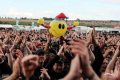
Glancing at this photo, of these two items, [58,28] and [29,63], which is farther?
[58,28]

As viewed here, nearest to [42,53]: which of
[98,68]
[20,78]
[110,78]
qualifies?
[20,78]

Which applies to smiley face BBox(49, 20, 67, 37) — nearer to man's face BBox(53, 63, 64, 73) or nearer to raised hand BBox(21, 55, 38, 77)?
man's face BBox(53, 63, 64, 73)

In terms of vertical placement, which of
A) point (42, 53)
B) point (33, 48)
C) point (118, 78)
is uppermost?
point (118, 78)

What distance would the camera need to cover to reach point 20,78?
2.44 meters

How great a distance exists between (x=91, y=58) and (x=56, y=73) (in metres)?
0.83

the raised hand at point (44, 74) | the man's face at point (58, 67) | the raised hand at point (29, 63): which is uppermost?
the raised hand at point (29, 63)

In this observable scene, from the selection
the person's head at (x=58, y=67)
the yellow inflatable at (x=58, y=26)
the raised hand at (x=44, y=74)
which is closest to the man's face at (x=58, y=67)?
the person's head at (x=58, y=67)

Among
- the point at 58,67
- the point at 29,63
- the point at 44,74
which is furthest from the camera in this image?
the point at 58,67

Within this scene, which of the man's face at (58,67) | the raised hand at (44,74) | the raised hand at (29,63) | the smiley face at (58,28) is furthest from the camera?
the smiley face at (58,28)

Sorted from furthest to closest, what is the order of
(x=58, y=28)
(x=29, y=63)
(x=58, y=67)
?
(x=58, y=28), (x=58, y=67), (x=29, y=63)

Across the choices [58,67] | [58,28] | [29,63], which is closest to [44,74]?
[58,67]

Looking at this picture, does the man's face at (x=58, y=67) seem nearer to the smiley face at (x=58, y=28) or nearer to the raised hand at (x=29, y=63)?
the raised hand at (x=29, y=63)

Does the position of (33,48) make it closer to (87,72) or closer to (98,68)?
(98,68)

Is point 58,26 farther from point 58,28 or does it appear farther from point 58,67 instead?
point 58,67
